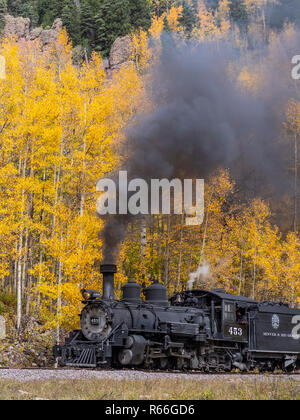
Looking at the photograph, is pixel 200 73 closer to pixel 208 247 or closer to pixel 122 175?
pixel 122 175

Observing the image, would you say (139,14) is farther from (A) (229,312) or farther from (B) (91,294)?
(B) (91,294)

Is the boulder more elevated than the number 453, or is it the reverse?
the boulder

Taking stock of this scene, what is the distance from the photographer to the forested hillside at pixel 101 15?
172 ft

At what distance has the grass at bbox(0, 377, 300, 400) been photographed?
26.9 ft

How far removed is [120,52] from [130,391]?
139ft

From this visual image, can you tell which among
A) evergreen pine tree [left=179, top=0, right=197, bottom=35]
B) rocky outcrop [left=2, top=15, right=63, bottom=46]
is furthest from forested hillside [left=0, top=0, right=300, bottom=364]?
evergreen pine tree [left=179, top=0, right=197, bottom=35]

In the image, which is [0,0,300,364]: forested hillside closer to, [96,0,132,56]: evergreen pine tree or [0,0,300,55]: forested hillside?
[96,0,132,56]: evergreen pine tree

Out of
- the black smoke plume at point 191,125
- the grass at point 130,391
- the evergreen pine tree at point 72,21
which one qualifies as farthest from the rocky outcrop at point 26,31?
the grass at point 130,391

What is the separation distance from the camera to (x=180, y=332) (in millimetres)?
15922

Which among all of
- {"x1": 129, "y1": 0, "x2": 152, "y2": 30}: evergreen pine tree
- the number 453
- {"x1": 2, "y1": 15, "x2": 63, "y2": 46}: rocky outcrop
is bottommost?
the number 453

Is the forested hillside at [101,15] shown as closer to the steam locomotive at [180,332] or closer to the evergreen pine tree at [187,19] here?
the evergreen pine tree at [187,19]

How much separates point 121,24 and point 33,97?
112ft

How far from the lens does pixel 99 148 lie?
73.0ft
